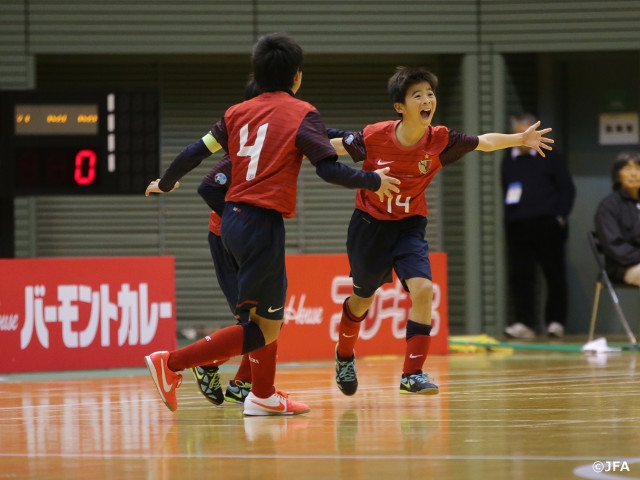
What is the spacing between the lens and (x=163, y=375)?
490cm

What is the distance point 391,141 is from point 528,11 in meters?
5.87

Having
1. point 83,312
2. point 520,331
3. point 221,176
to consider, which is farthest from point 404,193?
point 520,331

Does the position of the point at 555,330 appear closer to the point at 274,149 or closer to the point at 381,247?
the point at 381,247

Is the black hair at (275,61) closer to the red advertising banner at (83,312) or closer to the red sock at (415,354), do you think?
the red sock at (415,354)

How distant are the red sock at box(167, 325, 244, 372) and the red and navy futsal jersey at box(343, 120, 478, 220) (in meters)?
1.24

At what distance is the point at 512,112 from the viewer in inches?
453

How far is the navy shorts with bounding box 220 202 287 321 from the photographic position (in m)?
4.86

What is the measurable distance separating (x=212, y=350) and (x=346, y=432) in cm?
76

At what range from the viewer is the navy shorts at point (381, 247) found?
5715mm

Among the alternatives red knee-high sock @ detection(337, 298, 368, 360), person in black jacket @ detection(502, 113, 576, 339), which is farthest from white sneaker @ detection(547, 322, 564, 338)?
red knee-high sock @ detection(337, 298, 368, 360)

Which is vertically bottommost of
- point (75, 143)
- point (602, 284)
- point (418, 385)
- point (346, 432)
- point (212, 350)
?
point (346, 432)

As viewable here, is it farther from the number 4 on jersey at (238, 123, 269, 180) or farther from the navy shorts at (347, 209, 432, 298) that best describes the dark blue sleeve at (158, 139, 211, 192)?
the navy shorts at (347, 209, 432, 298)

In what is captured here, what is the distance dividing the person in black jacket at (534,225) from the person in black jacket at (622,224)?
135 centimetres

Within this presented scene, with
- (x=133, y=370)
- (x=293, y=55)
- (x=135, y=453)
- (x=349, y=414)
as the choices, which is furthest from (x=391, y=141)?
(x=133, y=370)
